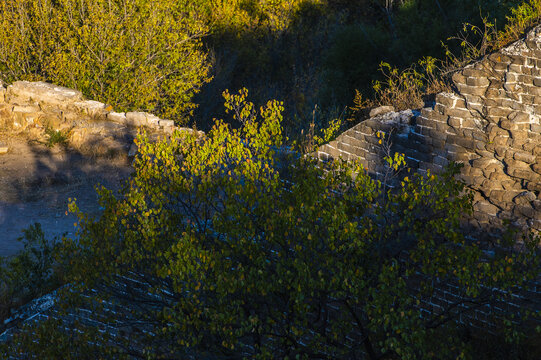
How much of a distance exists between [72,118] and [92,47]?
2.32 meters

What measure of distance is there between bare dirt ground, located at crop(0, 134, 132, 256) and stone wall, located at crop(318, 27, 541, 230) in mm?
5360

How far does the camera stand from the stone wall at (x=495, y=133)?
517cm

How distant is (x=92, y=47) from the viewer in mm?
13461

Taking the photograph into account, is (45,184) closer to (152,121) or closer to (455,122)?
(152,121)

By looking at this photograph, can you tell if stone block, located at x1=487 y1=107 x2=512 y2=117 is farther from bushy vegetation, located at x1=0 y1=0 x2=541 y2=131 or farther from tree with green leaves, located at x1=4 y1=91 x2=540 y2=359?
bushy vegetation, located at x1=0 y1=0 x2=541 y2=131

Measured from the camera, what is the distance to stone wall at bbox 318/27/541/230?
5.17m

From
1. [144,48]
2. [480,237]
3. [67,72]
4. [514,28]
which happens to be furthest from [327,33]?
[480,237]

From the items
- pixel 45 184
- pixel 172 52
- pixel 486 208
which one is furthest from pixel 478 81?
pixel 172 52

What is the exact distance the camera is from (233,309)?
4.30m

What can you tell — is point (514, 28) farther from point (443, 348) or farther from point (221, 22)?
point (221, 22)

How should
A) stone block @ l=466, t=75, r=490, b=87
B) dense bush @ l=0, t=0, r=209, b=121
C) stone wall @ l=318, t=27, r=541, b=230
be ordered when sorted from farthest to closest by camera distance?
dense bush @ l=0, t=0, r=209, b=121 < stone block @ l=466, t=75, r=490, b=87 < stone wall @ l=318, t=27, r=541, b=230

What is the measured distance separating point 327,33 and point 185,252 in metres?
18.9

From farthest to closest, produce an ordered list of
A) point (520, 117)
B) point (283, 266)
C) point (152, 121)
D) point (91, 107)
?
point (91, 107) → point (152, 121) → point (520, 117) → point (283, 266)

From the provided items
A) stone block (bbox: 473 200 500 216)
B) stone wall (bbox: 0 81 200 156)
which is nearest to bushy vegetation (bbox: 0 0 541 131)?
stone wall (bbox: 0 81 200 156)
